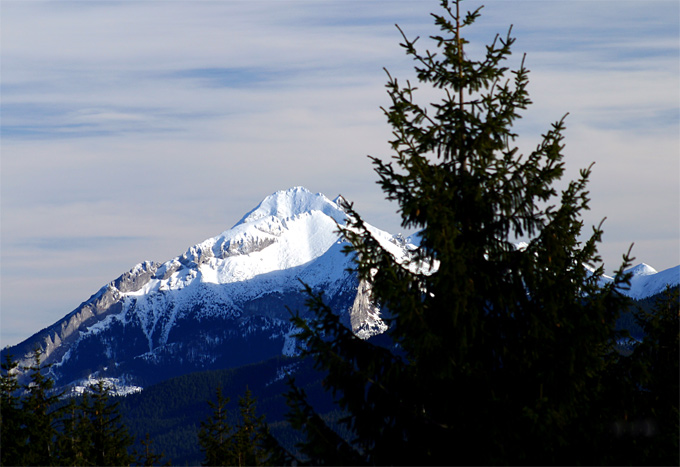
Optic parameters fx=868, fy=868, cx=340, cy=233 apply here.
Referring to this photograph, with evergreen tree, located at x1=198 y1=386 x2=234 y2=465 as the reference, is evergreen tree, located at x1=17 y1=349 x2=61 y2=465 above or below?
above

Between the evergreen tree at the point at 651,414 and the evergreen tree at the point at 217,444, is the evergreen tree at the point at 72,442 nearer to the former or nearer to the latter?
the evergreen tree at the point at 217,444

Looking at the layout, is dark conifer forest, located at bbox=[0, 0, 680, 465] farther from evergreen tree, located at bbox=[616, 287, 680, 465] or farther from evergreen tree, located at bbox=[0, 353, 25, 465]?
evergreen tree, located at bbox=[0, 353, 25, 465]

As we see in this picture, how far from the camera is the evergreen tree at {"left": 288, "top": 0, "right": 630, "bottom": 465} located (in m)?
15.5

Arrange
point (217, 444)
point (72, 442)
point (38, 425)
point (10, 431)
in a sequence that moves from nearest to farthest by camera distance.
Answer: point (10, 431) < point (38, 425) < point (72, 442) < point (217, 444)

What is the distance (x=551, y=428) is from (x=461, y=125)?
19.7 ft

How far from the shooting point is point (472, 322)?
15.7m

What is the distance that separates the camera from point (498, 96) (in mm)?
17156

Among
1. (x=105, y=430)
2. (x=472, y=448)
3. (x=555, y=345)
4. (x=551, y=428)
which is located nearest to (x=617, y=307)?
(x=555, y=345)

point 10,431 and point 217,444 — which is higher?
Result: point 10,431

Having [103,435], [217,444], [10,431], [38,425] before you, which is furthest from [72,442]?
[217,444]

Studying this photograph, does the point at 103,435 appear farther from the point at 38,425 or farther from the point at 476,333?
the point at 476,333

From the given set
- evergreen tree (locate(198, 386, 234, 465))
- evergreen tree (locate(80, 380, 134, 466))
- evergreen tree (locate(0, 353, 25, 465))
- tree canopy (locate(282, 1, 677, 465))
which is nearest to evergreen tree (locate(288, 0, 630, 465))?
tree canopy (locate(282, 1, 677, 465))

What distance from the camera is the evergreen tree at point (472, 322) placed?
1548 centimetres

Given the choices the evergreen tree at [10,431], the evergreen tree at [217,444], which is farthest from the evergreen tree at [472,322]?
the evergreen tree at [217,444]
